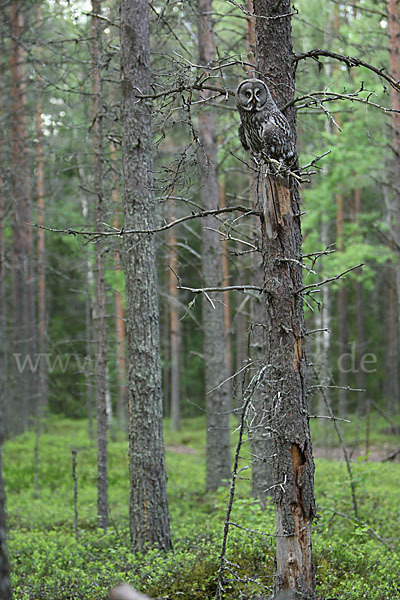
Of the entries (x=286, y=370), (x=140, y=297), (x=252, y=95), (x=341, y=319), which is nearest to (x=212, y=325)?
(x=140, y=297)

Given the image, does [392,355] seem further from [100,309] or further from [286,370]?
[286,370]

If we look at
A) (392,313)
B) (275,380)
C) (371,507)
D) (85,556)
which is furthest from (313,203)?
(275,380)

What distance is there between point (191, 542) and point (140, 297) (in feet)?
9.87

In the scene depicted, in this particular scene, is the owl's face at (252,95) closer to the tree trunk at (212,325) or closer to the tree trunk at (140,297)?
the tree trunk at (140,297)

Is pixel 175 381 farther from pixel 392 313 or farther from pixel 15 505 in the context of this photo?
pixel 15 505

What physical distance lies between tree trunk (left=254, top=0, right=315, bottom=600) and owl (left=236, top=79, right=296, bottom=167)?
0.23m

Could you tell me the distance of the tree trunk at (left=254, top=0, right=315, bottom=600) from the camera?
13.9 ft

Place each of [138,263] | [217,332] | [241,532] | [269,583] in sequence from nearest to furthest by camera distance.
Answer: [269,583] < [241,532] < [138,263] < [217,332]

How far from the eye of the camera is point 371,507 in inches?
376

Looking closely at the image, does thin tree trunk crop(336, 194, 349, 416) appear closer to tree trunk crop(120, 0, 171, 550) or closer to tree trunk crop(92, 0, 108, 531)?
tree trunk crop(92, 0, 108, 531)

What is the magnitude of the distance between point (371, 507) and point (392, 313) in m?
17.8

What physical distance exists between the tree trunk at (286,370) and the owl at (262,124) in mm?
227

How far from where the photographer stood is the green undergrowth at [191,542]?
5.55 m

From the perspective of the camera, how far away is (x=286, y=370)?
428cm
